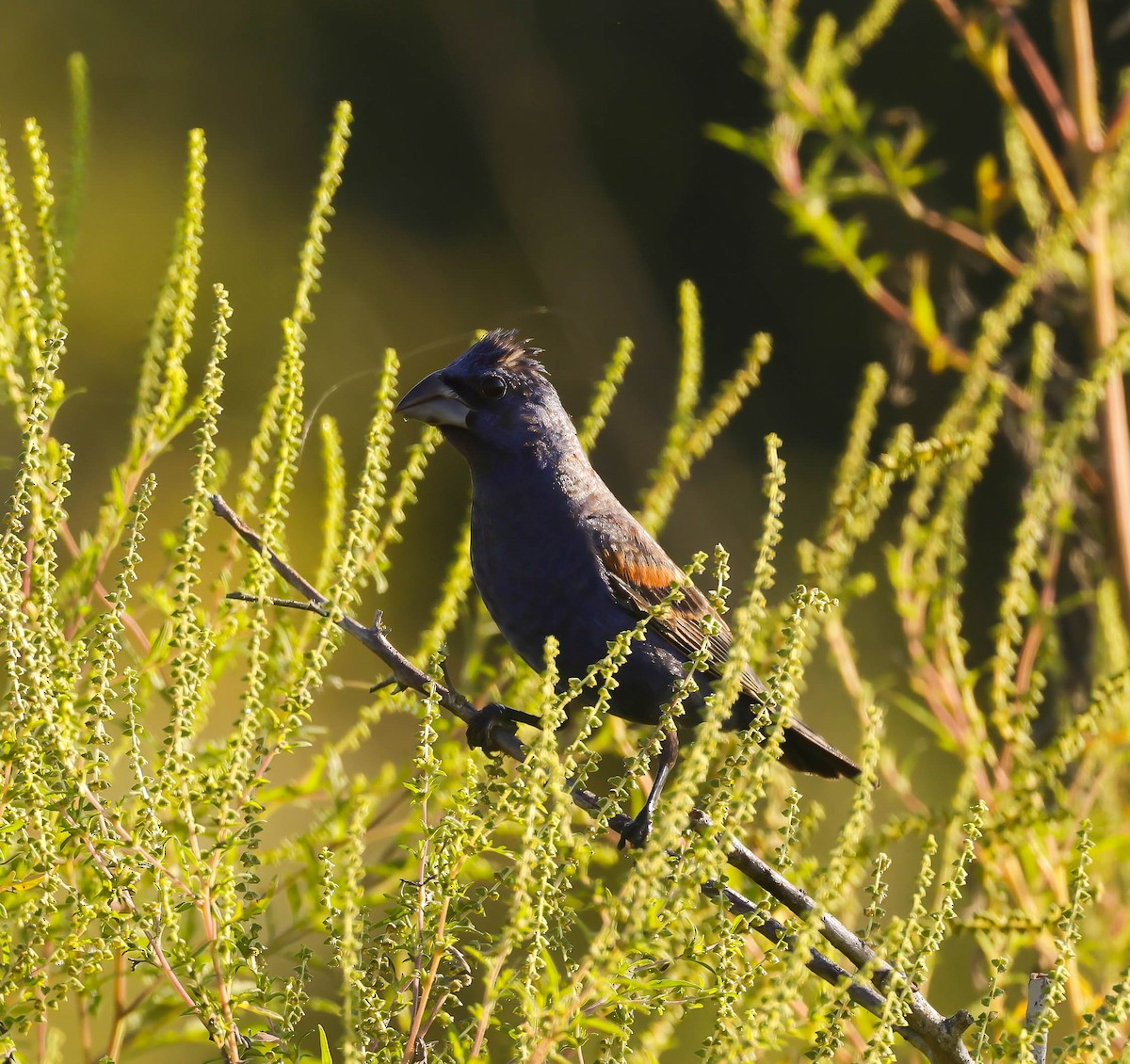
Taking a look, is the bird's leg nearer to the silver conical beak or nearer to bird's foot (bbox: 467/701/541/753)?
bird's foot (bbox: 467/701/541/753)

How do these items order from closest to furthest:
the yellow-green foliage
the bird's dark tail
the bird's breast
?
1. the yellow-green foliage
2. the bird's breast
3. the bird's dark tail

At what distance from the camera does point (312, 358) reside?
665 centimetres

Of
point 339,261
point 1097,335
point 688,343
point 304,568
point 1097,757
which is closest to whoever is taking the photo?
point 688,343

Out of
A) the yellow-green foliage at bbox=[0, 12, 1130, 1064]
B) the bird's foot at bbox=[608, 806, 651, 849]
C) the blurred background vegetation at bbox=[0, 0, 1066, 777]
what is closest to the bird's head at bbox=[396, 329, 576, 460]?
the yellow-green foliage at bbox=[0, 12, 1130, 1064]

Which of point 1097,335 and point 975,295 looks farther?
point 975,295

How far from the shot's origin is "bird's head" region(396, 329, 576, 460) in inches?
99.4

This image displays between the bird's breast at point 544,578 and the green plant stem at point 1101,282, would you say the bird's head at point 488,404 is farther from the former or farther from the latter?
the green plant stem at point 1101,282

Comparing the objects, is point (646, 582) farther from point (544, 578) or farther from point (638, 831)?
point (638, 831)

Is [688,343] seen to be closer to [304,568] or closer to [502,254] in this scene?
[304,568]

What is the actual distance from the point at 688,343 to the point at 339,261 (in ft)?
16.5

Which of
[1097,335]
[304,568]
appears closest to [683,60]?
[304,568]

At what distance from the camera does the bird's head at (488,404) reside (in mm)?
2525

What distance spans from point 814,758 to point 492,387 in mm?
890

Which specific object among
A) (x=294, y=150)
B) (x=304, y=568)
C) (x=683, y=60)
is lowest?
(x=304, y=568)
